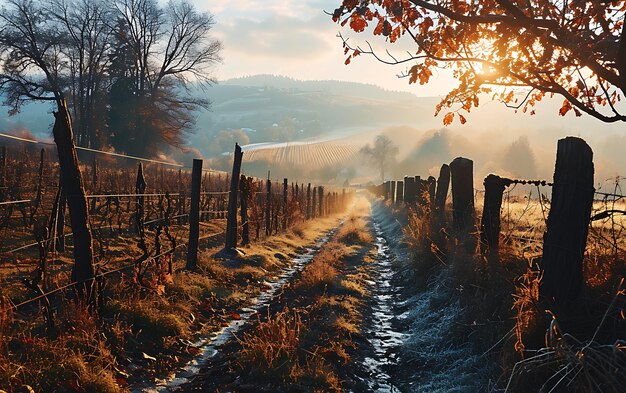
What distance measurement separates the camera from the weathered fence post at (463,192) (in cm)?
873

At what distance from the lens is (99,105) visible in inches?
1506

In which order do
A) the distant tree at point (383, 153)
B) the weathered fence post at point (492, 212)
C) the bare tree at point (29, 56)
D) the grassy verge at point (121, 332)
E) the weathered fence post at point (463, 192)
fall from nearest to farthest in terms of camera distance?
the grassy verge at point (121, 332) → the weathered fence post at point (492, 212) → the weathered fence post at point (463, 192) → the bare tree at point (29, 56) → the distant tree at point (383, 153)

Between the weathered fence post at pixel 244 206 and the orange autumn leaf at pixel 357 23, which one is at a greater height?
the orange autumn leaf at pixel 357 23

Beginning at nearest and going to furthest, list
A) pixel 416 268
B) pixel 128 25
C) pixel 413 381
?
pixel 413 381 < pixel 416 268 < pixel 128 25

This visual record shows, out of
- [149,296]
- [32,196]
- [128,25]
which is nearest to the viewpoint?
[149,296]

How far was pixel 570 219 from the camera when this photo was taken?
13.8ft

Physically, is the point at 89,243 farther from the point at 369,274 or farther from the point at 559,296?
the point at 369,274

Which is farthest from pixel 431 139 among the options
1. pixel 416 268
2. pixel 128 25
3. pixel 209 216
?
pixel 416 268

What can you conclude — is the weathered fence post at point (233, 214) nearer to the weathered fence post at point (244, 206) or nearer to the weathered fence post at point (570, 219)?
the weathered fence post at point (244, 206)

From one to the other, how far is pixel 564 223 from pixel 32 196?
54.9ft

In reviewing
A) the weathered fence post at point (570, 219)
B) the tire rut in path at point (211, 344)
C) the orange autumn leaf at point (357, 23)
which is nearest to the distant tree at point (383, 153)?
the tire rut in path at point (211, 344)

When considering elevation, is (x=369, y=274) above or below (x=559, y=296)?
below

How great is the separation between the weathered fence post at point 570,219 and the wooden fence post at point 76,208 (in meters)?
4.91

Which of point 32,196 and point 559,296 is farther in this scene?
point 32,196
